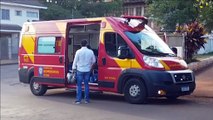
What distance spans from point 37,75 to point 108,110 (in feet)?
13.4

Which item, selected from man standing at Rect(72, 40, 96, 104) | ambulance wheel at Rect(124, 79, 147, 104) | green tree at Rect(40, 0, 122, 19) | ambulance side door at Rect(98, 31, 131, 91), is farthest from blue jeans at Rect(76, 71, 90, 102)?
green tree at Rect(40, 0, 122, 19)

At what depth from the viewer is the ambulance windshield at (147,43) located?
11570mm

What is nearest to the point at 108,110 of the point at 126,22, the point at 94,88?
the point at 94,88

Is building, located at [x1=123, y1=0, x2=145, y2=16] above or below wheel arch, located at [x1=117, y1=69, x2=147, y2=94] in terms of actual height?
above

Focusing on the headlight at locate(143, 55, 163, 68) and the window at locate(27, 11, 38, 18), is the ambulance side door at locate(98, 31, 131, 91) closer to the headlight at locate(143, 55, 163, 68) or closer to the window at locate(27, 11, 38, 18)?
the headlight at locate(143, 55, 163, 68)

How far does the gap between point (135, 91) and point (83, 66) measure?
5.18 feet

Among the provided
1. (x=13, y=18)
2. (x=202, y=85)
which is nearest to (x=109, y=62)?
(x=202, y=85)

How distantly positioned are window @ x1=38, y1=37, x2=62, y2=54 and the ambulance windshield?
260 centimetres

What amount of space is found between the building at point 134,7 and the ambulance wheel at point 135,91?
137 ft

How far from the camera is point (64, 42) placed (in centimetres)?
1305

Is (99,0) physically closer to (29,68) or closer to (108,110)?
(29,68)

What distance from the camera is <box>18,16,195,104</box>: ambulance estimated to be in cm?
1113

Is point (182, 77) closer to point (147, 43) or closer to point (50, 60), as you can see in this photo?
point (147, 43)

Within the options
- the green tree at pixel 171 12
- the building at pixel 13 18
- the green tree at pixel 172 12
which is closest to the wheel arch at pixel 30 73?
the green tree at pixel 172 12
